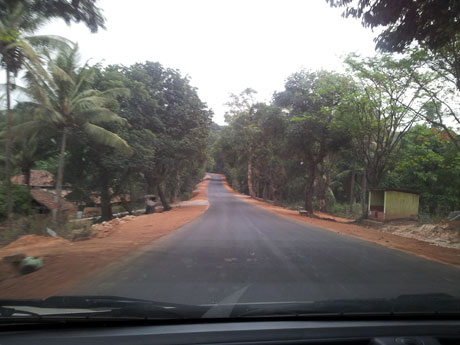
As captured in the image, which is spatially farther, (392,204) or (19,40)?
(392,204)

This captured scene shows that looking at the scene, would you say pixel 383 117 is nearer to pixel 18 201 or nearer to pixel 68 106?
pixel 68 106

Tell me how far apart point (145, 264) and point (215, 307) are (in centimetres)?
377

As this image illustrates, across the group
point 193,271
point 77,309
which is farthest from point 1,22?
point 77,309

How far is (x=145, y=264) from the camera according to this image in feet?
21.1

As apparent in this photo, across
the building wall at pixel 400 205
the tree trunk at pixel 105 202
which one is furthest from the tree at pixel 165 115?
the building wall at pixel 400 205

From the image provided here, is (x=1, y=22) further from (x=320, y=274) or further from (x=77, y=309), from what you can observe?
(x=320, y=274)

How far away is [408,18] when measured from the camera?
6.86 meters

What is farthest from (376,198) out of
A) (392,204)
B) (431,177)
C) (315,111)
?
(431,177)

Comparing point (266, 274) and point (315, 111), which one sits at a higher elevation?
point (315, 111)

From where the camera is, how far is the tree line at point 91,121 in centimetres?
1366

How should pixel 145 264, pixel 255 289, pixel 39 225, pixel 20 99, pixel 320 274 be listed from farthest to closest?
pixel 20 99
pixel 39 225
pixel 145 264
pixel 320 274
pixel 255 289

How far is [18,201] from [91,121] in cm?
601

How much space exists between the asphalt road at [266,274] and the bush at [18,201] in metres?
12.2

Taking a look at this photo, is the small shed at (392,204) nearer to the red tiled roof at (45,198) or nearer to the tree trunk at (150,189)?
the tree trunk at (150,189)
